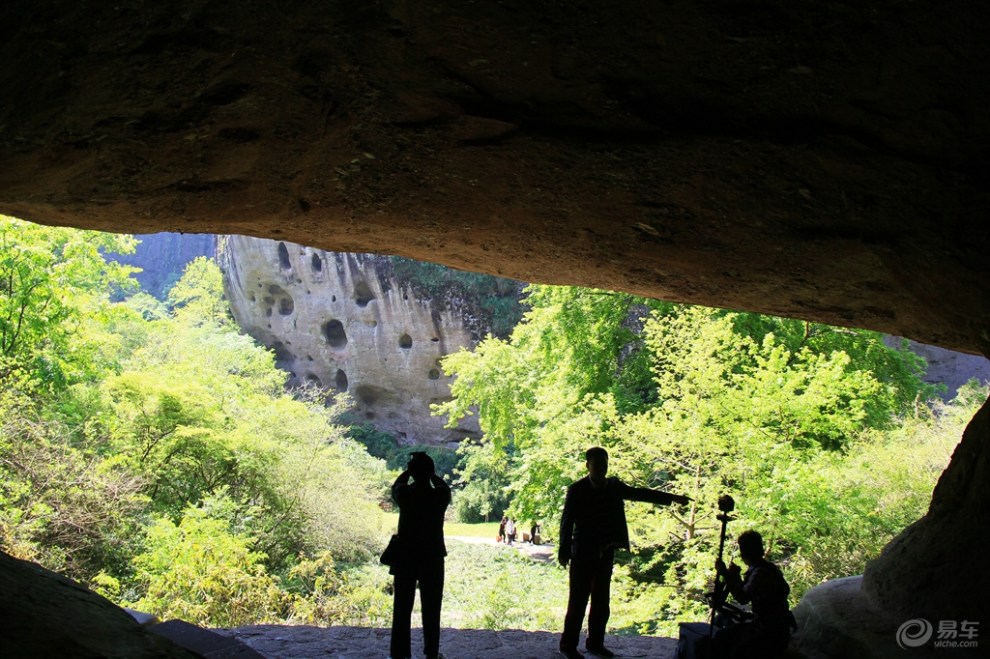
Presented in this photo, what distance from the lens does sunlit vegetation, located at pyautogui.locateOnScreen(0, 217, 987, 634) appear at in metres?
9.62

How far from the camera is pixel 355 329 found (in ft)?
105

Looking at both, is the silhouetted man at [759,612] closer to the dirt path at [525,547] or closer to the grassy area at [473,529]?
the dirt path at [525,547]

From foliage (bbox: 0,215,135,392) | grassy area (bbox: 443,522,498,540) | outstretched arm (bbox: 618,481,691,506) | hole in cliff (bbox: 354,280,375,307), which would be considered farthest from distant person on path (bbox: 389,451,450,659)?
hole in cliff (bbox: 354,280,375,307)

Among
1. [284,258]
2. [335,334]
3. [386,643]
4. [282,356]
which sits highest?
[284,258]

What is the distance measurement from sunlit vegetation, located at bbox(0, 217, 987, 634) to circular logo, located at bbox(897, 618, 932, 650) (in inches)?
197

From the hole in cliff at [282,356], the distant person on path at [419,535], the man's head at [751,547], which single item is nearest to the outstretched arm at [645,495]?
the man's head at [751,547]

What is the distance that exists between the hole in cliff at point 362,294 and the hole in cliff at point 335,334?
7.21ft

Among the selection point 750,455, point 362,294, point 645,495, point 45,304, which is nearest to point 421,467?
point 645,495

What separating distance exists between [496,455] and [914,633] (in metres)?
13.1

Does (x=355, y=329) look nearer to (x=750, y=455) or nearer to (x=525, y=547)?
(x=525, y=547)

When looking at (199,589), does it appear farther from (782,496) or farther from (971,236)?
(971,236)

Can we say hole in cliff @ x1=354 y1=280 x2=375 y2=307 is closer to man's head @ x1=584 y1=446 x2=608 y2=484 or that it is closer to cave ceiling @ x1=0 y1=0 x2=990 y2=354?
man's head @ x1=584 y1=446 x2=608 y2=484

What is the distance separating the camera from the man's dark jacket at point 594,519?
16.0 ft

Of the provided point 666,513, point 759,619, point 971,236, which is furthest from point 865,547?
point 971,236
